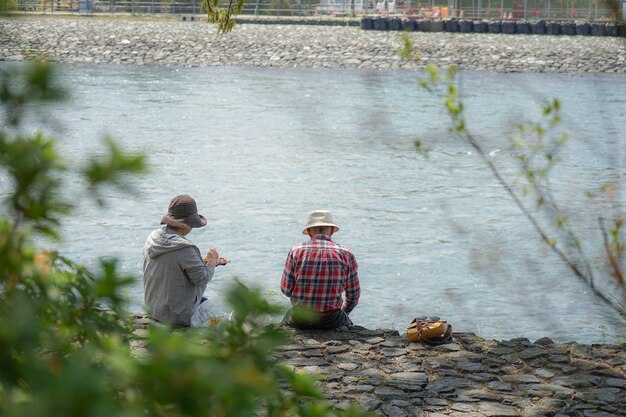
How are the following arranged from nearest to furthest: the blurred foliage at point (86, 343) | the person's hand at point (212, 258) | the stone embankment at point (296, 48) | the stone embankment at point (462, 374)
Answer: the blurred foliage at point (86, 343)
the stone embankment at point (462, 374)
the person's hand at point (212, 258)
the stone embankment at point (296, 48)

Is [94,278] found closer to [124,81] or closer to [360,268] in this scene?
[360,268]

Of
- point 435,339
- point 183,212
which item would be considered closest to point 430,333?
point 435,339

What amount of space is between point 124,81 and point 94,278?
31993 millimetres

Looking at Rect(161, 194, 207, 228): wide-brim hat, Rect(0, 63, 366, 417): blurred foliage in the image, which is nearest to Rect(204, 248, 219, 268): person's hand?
Rect(161, 194, 207, 228): wide-brim hat

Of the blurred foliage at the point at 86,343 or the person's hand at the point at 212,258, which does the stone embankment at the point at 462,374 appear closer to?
the person's hand at the point at 212,258

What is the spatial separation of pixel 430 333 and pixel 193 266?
66.2 inches

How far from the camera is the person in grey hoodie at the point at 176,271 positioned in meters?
7.32

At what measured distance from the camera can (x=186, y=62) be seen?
40.2m

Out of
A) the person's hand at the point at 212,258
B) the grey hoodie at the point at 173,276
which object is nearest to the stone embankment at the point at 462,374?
the grey hoodie at the point at 173,276

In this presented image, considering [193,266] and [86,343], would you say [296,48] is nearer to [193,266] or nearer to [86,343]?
[193,266]

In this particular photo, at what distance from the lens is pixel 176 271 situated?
7352 mm

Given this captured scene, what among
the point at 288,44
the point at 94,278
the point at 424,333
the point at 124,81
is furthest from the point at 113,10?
the point at 94,278

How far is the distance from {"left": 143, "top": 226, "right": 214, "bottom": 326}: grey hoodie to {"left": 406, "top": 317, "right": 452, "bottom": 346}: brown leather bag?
1.48 metres

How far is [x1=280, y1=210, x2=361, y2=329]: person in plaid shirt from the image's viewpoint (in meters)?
7.30
